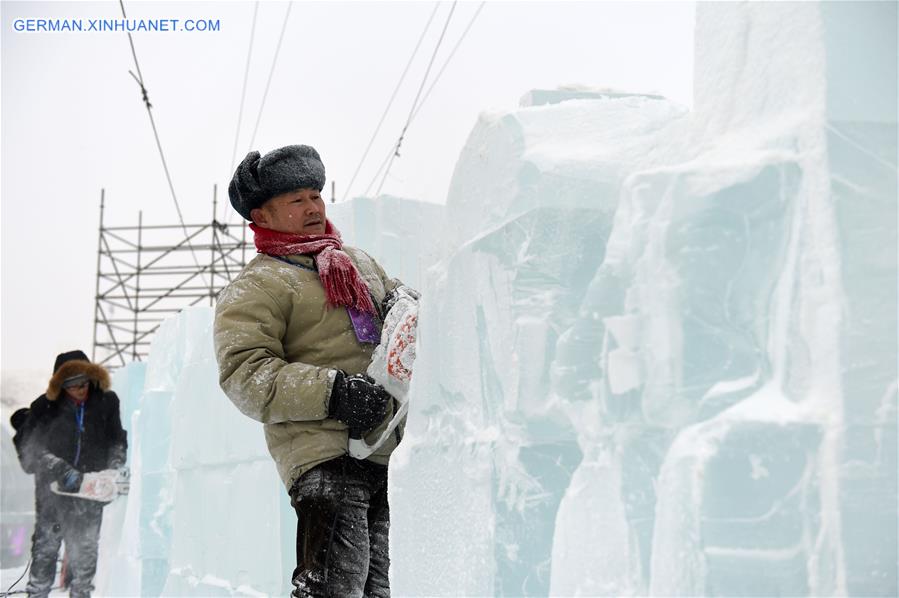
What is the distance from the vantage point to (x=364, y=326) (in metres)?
2.45

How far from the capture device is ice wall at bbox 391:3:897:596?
142 cm

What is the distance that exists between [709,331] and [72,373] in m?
5.20

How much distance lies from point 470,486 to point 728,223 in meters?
0.77

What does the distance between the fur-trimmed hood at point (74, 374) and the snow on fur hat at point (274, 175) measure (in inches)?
152

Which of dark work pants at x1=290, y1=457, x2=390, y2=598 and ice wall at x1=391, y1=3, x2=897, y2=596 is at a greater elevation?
ice wall at x1=391, y1=3, x2=897, y2=596

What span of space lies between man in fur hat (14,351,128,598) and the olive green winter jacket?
395 cm

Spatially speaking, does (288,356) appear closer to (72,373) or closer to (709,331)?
(709,331)

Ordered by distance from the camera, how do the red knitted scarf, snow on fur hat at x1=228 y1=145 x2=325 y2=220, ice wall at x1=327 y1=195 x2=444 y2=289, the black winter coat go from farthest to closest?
the black winter coat → ice wall at x1=327 y1=195 x2=444 y2=289 → snow on fur hat at x1=228 y1=145 x2=325 y2=220 → the red knitted scarf

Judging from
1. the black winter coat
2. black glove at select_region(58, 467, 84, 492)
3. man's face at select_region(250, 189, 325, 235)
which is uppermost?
man's face at select_region(250, 189, 325, 235)

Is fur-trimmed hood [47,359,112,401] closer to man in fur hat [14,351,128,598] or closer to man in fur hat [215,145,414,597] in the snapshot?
man in fur hat [14,351,128,598]

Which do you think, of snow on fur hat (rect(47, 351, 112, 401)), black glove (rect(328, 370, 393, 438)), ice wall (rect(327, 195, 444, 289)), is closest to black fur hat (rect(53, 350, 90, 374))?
snow on fur hat (rect(47, 351, 112, 401))

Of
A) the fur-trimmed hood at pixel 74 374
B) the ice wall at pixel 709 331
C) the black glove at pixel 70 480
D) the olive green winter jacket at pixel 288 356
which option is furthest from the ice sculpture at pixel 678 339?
the fur-trimmed hood at pixel 74 374

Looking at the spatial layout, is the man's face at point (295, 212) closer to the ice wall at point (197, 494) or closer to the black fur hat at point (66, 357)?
the ice wall at point (197, 494)

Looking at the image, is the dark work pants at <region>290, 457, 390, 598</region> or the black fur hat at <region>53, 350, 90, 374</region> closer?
the dark work pants at <region>290, 457, 390, 598</region>
